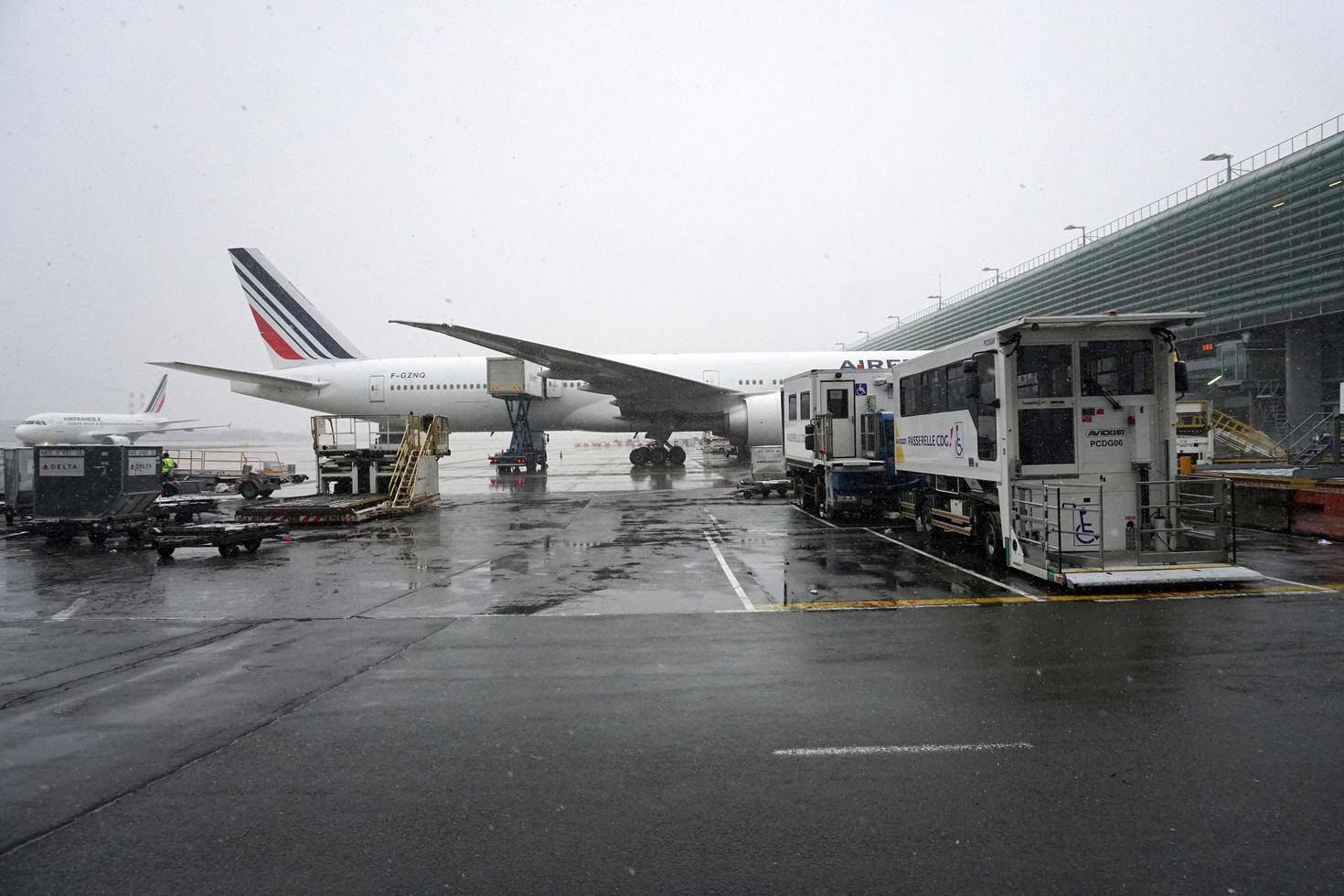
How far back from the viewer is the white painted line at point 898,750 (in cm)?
463

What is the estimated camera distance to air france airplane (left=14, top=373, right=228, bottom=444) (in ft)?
146

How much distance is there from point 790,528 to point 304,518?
34.7 feet

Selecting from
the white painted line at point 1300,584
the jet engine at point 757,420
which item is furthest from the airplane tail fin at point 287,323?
the white painted line at point 1300,584

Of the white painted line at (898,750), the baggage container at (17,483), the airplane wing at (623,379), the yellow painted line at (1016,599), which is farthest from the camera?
the airplane wing at (623,379)

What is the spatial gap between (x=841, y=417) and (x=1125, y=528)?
7261 millimetres

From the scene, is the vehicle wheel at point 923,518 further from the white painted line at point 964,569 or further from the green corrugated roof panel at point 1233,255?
the green corrugated roof panel at point 1233,255

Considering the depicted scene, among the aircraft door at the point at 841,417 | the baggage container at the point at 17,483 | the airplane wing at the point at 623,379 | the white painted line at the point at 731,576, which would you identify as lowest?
the white painted line at the point at 731,576

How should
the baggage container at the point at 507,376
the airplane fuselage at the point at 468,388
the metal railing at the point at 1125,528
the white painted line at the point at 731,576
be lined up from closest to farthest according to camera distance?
the white painted line at the point at 731,576 → the metal railing at the point at 1125,528 → the baggage container at the point at 507,376 → the airplane fuselage at the point at 468,388

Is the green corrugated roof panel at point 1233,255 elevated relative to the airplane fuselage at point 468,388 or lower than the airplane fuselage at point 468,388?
elevated

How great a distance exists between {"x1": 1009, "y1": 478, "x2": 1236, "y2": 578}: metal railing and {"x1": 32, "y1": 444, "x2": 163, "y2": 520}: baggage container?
15423 millimetres

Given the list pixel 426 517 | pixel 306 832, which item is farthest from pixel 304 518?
pixel 306 832

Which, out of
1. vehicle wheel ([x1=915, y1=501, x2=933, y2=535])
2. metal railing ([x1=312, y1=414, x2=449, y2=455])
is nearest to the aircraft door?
vehicle wheel ([x1=915, y1=501, x2=933, y2=535])

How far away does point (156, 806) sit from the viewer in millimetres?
4145

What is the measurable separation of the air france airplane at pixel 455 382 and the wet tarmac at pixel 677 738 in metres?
20.3
